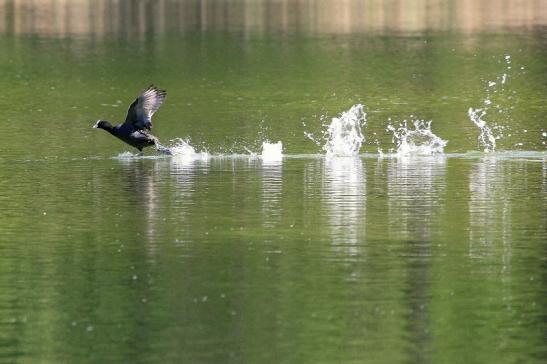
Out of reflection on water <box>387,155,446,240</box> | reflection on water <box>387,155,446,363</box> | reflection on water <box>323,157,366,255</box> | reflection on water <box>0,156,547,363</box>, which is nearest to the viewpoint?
reflection on water <box>0,156,547,363</box>

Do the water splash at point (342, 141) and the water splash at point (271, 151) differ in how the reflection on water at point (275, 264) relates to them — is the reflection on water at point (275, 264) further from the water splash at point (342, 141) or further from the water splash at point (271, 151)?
the water splash at point (342, 141)

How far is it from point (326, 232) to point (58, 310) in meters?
6.20

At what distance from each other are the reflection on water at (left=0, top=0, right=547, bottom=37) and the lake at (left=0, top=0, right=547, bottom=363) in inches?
906

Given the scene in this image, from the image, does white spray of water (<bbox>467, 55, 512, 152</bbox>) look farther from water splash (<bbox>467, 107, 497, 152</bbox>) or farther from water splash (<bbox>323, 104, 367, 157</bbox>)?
water splash (<bbox>323, 104, 367, 157</bbox>)

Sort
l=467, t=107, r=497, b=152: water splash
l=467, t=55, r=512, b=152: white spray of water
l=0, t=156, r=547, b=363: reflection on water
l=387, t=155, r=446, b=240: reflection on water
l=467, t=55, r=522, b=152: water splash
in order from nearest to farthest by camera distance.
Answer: l=0, t=156, r=547, b=363: reflection on water, l=387, t=155, r=446, b=240: reflection on water, l=467, t=107, r=497, b=152: water splash, l=467, t=55, r=512, b=152: white spray of water, l=467, t=55, r=522, b=152: water splash

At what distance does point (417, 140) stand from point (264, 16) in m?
58.2

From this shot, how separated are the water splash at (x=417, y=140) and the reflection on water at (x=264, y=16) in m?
40.9

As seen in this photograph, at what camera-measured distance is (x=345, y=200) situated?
2781 cm

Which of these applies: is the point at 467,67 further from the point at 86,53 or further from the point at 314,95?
the point at 86,53

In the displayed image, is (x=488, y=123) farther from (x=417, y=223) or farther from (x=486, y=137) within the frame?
(x=417, y=223)

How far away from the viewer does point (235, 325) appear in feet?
58.3

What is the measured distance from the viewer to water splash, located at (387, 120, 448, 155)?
35.6 metres

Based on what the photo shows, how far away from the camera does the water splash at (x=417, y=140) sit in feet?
117

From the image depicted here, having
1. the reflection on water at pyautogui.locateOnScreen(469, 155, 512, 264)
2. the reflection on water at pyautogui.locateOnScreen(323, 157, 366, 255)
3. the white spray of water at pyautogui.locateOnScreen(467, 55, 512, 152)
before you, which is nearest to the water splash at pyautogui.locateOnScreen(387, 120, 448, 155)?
the white spray of water at pyautogui.locateOnScreen(467, 55, 512, 152)
